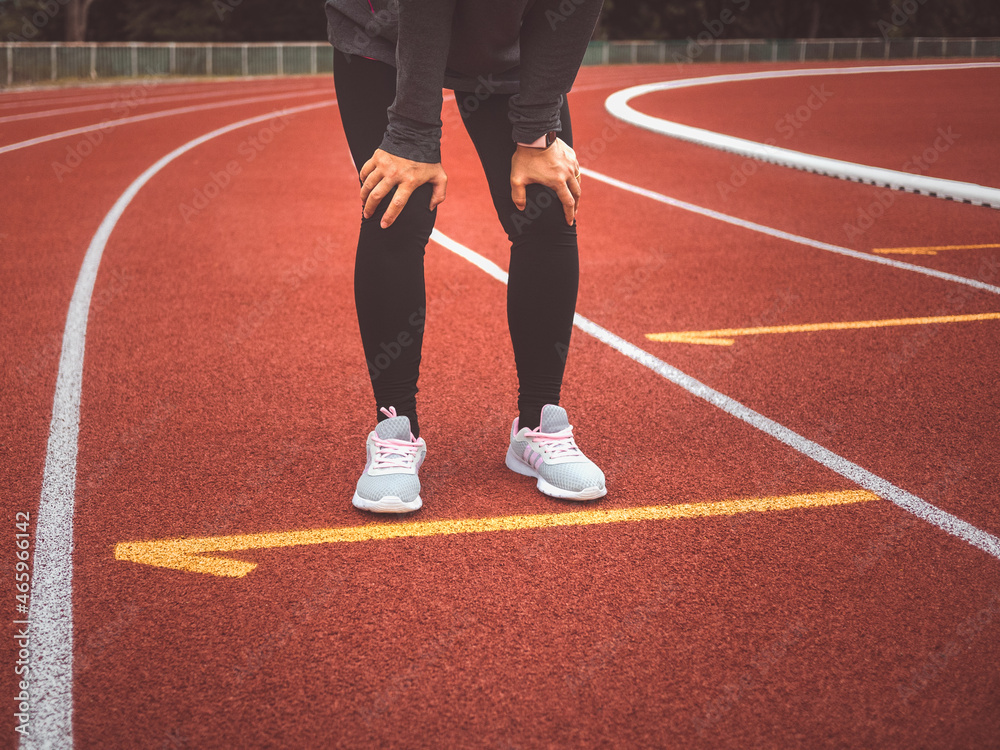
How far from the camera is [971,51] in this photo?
41.2 metres

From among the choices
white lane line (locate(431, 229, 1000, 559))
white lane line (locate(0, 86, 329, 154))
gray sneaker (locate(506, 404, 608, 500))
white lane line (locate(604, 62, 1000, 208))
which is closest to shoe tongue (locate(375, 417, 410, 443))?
gray sneaker (locate(506, 404, 608, 500))

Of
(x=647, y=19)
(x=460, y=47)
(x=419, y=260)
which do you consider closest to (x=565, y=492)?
(x=419, y=260)

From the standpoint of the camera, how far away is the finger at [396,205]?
233 centimetres

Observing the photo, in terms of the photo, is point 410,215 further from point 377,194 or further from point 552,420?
point 552,420

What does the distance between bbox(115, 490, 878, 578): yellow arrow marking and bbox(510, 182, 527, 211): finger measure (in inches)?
36.0

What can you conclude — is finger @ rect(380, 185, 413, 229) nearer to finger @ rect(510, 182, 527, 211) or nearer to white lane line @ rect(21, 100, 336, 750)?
finger @ rect(510, 182, 527, 211)

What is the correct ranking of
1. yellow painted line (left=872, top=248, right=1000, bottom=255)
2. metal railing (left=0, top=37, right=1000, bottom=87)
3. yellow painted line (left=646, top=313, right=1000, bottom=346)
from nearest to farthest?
yellow painted line (left=646, top=313, right=1000, bottom=346)
yellow painted line (left=872, top=248, right=1000, bottom=255)
metal railing (left=0, top=37, right=1000, bottom=87)

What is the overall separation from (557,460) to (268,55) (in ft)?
99.7

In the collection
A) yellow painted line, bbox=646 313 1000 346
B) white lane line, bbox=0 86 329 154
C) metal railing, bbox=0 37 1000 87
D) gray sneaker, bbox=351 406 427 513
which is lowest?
gray sneaker, bbox=351 406 427 513

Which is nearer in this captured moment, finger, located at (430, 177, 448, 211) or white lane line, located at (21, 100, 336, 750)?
white lane line, located at (21, 100, 336, 750)

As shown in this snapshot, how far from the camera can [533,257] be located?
258 centimetres

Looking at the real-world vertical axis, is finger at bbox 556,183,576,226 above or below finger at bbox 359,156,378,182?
below

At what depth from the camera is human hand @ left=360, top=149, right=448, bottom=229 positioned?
231 centimetres

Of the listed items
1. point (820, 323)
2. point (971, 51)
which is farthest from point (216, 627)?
point (971, 51)
